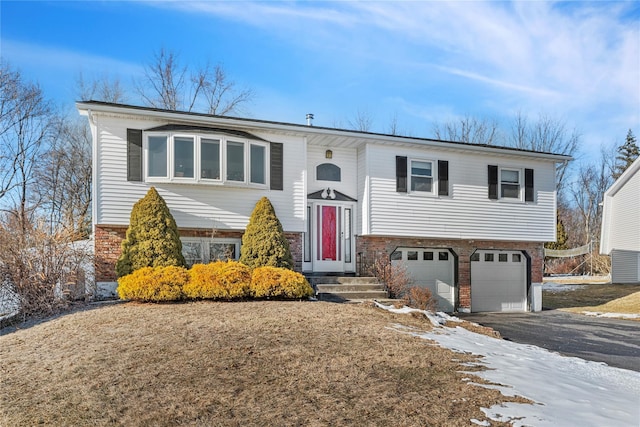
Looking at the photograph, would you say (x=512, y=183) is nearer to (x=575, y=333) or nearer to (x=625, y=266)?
(x=575, y=333)

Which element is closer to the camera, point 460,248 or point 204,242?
point 204,242

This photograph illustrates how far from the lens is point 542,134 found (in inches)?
1389

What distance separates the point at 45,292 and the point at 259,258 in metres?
4.58

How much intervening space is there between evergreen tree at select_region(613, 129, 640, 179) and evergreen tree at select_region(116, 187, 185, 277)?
41033 millimetres

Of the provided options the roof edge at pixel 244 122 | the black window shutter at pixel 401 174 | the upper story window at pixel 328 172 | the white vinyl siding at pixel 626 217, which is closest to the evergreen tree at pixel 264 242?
the roof edge at pixel 244 122

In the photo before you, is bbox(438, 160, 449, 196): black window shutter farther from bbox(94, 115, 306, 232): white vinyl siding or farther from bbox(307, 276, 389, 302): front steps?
bbox(94, 115, 306, 232): white vinyl siding

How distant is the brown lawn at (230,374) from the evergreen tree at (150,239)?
9.00ft

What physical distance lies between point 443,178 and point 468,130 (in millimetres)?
19754

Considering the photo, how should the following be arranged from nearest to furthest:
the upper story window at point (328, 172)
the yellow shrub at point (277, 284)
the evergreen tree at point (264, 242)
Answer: the yellow shrub at point (277, 284)
the evergreen tree at point (264, 242)
the upper story window at point (328, 172)

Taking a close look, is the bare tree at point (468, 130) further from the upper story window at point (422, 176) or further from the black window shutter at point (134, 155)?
the black window shutter at point (134, 155)

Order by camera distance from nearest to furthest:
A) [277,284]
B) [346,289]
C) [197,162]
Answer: [277,284], [197,162], [346,289]

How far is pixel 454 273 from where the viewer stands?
53.1 feet

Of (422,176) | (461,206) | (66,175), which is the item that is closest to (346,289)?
(422,176)

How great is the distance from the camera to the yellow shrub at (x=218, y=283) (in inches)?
404
